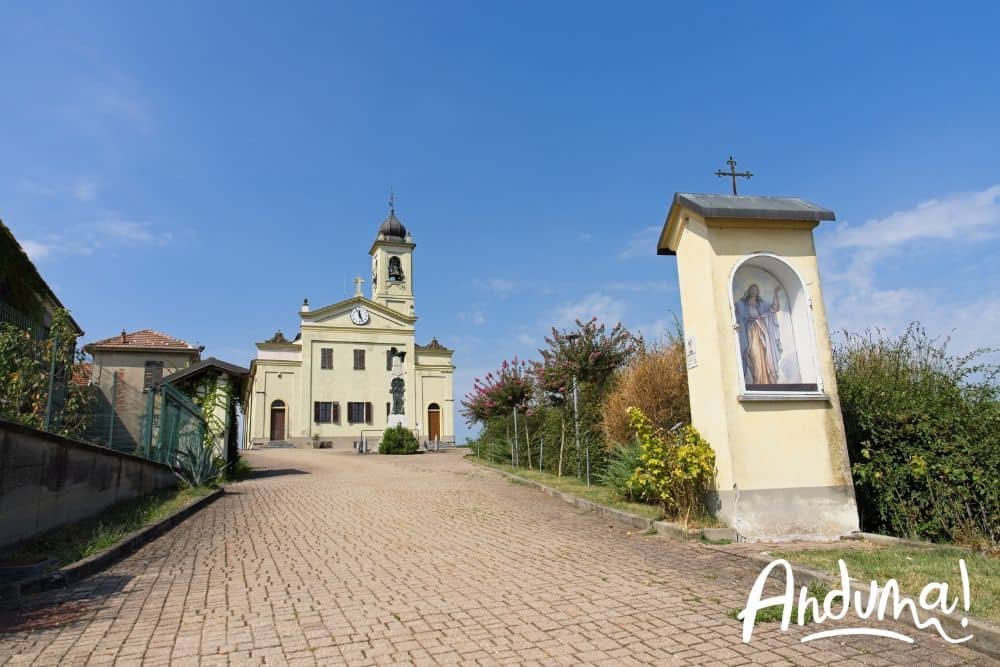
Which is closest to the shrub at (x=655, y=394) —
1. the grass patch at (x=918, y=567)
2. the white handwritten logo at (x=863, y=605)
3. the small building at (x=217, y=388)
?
the grass patch at (x=918, y=567)

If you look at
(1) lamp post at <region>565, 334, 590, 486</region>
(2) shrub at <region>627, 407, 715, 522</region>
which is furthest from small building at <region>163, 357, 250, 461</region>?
(2) shrub at <region>627, 407, 715, 522</region>

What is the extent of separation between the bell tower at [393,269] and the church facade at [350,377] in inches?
4.1

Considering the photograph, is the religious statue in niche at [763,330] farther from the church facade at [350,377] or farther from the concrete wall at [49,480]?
the church facade at [350,377]

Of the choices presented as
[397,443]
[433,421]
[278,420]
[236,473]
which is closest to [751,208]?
[236,473]

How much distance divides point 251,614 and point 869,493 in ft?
23.2

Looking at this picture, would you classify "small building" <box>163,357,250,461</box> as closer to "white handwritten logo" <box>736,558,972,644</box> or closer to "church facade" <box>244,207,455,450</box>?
"white handwritten logo" <box>736,558,972,644</box>

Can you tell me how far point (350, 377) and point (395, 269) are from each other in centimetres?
1015

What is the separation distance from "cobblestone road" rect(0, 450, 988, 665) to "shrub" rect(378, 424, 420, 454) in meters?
20.3

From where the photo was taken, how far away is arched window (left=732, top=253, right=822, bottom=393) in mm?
7906

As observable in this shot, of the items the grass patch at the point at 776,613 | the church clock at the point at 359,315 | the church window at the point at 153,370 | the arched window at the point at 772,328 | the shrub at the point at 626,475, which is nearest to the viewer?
the grass patch at the point at 776,613

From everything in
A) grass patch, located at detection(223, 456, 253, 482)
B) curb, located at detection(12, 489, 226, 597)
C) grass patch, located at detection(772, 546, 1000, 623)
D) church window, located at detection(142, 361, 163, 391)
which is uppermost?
church window, located at detection(142, 361, 163, 391)

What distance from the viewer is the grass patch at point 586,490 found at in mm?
9328

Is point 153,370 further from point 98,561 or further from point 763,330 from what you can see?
point 763,330

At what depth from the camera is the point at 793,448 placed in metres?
7.68
